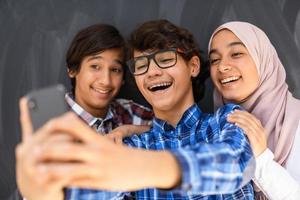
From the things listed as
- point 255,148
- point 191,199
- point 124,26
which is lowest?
point 191,199

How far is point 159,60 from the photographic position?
3.81ft

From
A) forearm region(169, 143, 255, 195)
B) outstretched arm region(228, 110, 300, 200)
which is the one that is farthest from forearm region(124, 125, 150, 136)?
forearm region(169, 143, 255, 195)

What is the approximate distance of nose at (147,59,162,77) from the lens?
3.76ft

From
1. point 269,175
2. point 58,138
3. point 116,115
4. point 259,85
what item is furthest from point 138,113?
point 58,138

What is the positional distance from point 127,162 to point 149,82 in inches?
23.9

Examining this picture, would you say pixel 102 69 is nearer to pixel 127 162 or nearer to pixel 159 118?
pixel 159 118

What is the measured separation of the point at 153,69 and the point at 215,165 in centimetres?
50

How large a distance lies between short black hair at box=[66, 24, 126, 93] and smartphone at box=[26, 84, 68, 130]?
72cm

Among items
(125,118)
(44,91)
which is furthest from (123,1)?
(44,91)

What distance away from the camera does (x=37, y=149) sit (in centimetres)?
53

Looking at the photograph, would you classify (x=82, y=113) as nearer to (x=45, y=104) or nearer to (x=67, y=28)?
(x=67, y=28)

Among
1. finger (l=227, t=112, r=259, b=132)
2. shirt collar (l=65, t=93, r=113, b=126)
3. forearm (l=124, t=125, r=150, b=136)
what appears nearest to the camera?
finger (l=227, t=112, r=259, b=132)

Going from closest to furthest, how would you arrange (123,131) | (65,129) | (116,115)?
(65,129)
(123,131)
(116,115)

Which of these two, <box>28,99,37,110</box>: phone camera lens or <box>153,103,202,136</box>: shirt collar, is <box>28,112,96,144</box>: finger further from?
<box>153,103,202,136</box>: shirt collar
